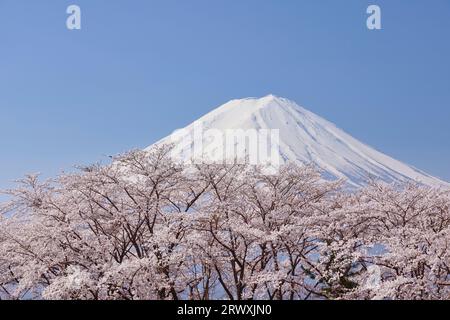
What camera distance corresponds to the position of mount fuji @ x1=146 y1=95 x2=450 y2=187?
45.8 m

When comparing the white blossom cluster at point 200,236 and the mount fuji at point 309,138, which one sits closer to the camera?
the white blossom cluster at point 200,236

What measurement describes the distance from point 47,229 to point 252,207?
11.4 ft

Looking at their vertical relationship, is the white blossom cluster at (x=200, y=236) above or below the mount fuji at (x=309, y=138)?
below

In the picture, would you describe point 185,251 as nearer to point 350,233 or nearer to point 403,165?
point 350,233

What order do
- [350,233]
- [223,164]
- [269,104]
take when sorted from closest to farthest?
[223,164]
[350,233]
[269,104]

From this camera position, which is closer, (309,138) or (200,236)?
(200,236)

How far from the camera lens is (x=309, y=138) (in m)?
55.9

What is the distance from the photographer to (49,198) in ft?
28.7

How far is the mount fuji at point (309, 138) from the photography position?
45.8 m

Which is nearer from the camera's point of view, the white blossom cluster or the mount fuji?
the white blossom cluster

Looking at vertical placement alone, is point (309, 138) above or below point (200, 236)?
above

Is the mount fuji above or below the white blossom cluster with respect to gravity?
above

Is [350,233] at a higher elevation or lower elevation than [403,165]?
lower

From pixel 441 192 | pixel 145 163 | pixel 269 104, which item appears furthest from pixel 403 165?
pixel 145 163
